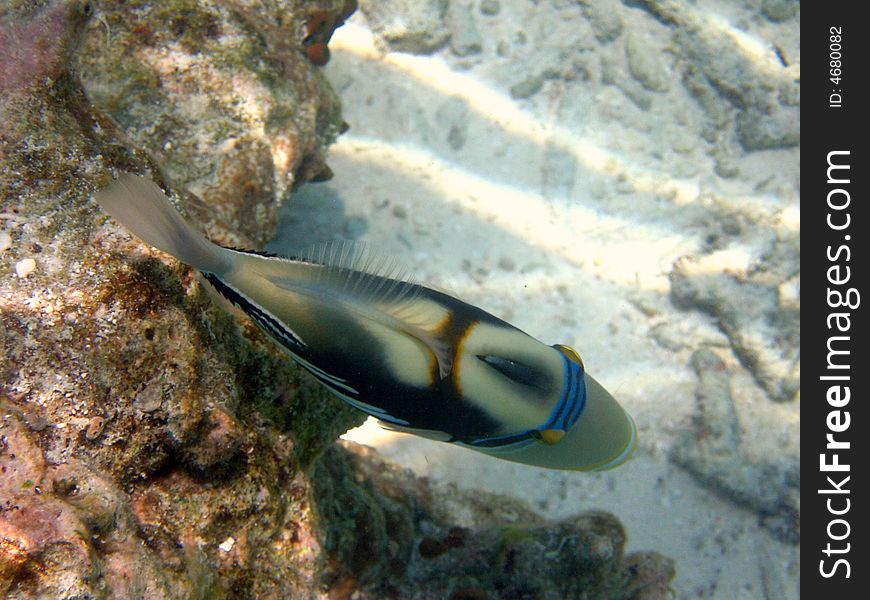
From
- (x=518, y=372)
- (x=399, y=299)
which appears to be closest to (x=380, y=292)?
(x=399, y=299)

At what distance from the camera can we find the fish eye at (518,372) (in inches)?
72.0

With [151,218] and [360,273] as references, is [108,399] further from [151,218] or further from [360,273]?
[360,273]

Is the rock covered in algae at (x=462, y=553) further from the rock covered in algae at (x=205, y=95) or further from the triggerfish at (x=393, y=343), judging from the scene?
the rock covered in algae at (x=205, y=95)

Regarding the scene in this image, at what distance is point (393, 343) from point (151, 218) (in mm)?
793

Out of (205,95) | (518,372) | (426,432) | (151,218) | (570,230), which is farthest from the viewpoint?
(570,230)

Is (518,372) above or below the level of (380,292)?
below

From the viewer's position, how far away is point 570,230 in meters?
6.19

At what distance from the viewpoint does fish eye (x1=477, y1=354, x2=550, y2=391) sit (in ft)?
6.00

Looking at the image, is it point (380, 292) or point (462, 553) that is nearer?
point (380, 292)

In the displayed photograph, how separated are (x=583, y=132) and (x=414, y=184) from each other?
243 centimetres

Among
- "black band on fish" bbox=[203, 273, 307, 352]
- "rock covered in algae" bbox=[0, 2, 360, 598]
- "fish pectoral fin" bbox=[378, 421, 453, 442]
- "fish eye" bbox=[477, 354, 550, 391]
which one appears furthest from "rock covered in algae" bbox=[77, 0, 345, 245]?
"fish eye" bbox=[477, 354, 550, 391]

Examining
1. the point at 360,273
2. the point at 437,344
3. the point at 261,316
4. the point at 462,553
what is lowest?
the point at 462,553

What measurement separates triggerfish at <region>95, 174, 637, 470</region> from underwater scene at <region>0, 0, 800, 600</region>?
0.01 meters
